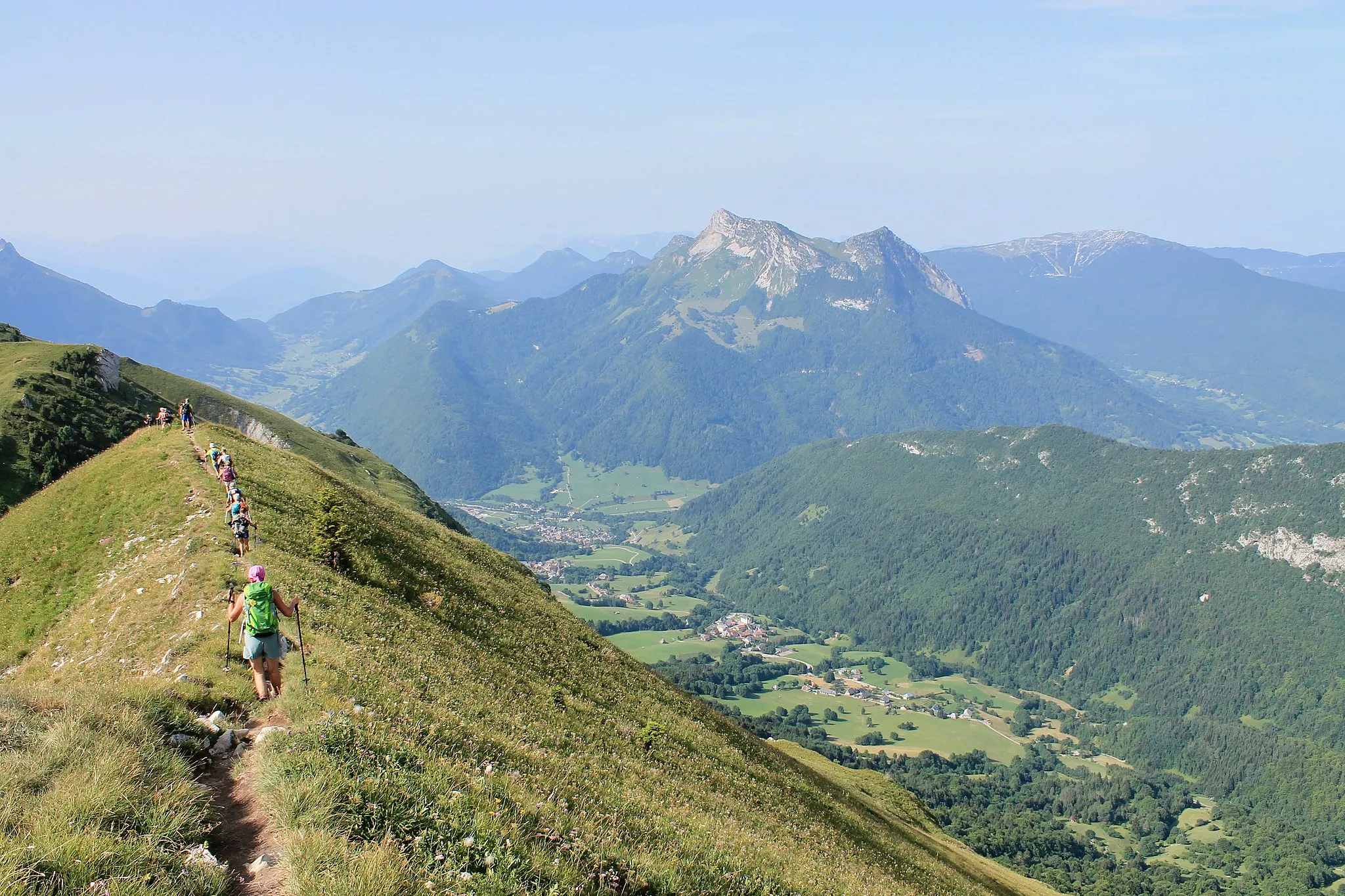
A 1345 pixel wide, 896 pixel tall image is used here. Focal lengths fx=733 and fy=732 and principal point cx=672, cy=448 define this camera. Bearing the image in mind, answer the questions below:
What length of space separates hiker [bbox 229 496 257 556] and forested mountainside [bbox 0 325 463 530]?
39.6 metres

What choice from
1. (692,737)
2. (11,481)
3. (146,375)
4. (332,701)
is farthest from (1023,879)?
(146,375)

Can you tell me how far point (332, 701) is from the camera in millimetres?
16859

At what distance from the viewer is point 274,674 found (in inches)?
688

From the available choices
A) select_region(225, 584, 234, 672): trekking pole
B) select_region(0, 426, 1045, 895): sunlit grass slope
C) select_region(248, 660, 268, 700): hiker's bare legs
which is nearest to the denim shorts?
select_region(248, 660, 268, 700): hiker's bare legs

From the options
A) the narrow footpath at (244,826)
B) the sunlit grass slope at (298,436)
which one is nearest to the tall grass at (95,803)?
the narrow footpath at (244,826)

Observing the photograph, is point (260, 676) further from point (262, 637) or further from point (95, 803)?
point (95, 803)

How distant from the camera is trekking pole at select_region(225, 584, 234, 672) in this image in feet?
60.8

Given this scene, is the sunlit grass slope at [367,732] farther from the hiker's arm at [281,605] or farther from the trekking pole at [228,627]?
the hiker's arm at [281,605]

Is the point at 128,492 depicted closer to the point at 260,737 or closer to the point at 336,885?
the point at 260,737

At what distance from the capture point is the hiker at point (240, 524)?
2678 centimetres

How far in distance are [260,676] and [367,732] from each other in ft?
12.6

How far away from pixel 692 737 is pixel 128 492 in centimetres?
2850

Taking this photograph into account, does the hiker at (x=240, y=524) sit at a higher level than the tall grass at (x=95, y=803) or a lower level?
higher

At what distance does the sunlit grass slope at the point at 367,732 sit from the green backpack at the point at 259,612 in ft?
5.50
